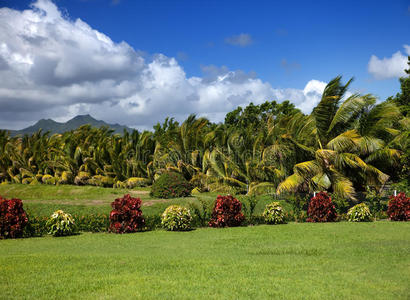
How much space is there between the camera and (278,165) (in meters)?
17.4

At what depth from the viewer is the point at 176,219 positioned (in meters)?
12.3

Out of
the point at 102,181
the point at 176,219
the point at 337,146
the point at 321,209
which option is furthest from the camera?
the point at 102,181

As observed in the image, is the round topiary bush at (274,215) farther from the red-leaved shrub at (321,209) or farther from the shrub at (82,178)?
the shrub at (82,178)

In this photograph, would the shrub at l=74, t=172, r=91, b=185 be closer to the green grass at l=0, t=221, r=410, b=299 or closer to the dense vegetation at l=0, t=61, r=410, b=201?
the dense vegetation at l=0, t=61, r=410, b=201

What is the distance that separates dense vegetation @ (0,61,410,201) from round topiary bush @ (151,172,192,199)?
2.23 meters

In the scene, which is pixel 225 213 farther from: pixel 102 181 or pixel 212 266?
pixel 102 181

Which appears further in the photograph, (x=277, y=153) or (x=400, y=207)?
(x=277, y=153)

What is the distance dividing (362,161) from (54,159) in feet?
76.2

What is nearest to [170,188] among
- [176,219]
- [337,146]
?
[176,219]

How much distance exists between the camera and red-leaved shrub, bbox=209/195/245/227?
1309cm

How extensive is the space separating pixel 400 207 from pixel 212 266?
1024cm

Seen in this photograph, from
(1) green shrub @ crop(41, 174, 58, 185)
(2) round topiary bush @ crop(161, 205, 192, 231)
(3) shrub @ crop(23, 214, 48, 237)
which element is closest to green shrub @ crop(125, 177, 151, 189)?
(1) green shrub @ crop(41, 174, 58, 185)

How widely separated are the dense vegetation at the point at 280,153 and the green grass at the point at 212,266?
16.0 feet

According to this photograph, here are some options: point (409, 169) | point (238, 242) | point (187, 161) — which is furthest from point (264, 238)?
point (187, 161)
